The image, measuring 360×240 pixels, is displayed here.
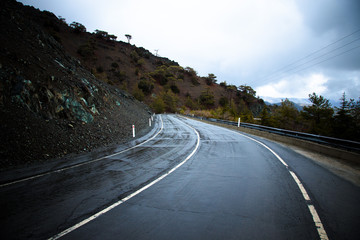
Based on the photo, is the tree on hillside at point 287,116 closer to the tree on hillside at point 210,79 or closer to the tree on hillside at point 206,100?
the tree on hillside at point 206,100

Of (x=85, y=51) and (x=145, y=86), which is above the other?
(x=85, y=51)

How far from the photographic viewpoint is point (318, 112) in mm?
30016

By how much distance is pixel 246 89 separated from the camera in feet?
357

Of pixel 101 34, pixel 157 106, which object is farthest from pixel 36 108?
pixel 101 34

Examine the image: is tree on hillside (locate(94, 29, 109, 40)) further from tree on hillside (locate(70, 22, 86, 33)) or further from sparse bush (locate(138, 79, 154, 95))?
sparse bush (locate(138, 79, 154, 95))

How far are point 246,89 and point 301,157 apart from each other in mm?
112998

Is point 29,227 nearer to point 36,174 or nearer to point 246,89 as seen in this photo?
point 36,174

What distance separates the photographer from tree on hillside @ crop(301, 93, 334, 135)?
28.6m

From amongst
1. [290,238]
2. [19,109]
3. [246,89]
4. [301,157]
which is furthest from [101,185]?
[246,89]

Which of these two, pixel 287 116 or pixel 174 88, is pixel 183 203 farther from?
pixel 174 88

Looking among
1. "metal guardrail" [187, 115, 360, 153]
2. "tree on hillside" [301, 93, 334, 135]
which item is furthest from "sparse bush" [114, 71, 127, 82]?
"tree on hillside" [301, 93, 334, 135]

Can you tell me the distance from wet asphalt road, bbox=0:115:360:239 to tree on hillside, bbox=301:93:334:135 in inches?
1271

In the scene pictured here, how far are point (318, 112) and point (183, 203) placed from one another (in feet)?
127

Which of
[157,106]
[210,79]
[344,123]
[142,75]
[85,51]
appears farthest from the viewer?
[210,79]
